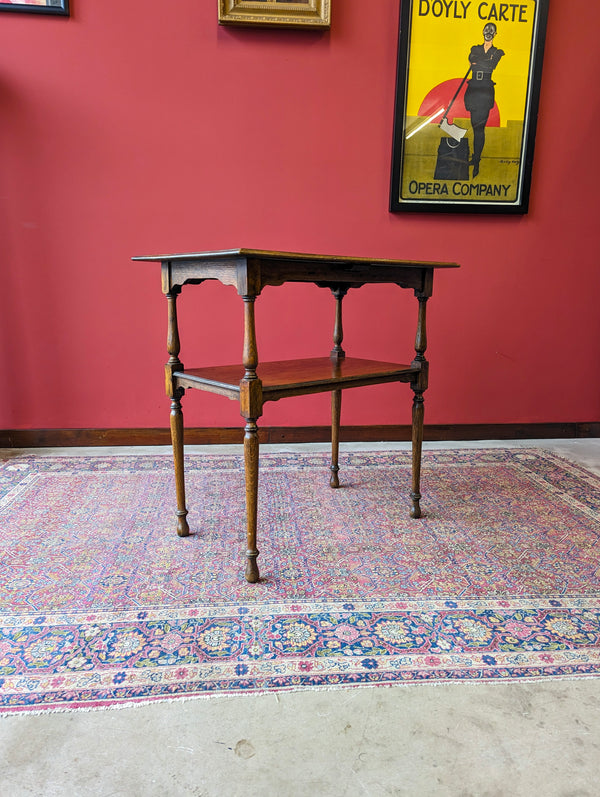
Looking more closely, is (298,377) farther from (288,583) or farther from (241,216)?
(241,216)

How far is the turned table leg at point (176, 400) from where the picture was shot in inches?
72.7

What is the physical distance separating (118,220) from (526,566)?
2568 millimetres

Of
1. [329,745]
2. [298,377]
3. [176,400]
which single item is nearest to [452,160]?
[298,377]

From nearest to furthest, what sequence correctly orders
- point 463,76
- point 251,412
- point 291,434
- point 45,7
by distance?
point 251,412, point 45,7, point 463,76, point 291,434

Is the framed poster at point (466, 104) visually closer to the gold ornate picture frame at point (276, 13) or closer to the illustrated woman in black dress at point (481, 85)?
the illustrated woman in black dress at point (481, 85)

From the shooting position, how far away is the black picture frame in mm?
2580

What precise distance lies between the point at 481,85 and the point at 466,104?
0.13 metres

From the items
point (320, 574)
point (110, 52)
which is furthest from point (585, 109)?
point (320, 574)

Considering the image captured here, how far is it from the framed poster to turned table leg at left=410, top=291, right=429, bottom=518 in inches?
45.8

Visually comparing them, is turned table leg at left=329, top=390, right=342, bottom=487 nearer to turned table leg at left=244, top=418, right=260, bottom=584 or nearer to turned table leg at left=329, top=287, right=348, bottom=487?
turned table leg at left=329, top=287, right=348, bottom=487

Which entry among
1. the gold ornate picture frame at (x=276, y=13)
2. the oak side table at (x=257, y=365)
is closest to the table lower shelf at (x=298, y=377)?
the oak side table at (x=257, y=365)

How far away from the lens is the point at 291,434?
3.10m

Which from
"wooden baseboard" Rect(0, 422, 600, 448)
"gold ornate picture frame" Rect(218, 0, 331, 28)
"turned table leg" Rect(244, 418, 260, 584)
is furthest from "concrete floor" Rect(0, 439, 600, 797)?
"gold ornate picture frame" Rect(218, 0, 331, 28)

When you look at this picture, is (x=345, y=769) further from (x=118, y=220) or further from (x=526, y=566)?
(x=118, y=220)
